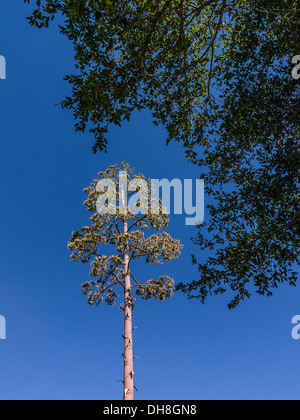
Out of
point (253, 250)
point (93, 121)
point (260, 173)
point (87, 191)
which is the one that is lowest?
point (253, 250)

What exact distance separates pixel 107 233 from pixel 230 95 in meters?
8.32

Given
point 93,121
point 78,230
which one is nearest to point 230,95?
point 93,121

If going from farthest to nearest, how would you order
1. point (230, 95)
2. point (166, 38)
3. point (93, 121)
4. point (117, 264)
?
point (117, 264), point (230, 95), point (166, 38), point (93, 121)

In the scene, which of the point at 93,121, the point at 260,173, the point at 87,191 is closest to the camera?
the point at 93,121

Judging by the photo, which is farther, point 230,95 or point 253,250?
point 230,95

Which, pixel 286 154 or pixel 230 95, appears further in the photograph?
pixel 230 95

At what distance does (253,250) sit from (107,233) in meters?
8.64

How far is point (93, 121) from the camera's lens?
6.60 meters

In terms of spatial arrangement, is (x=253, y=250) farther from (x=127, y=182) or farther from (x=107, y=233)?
(x=127, y=182)
